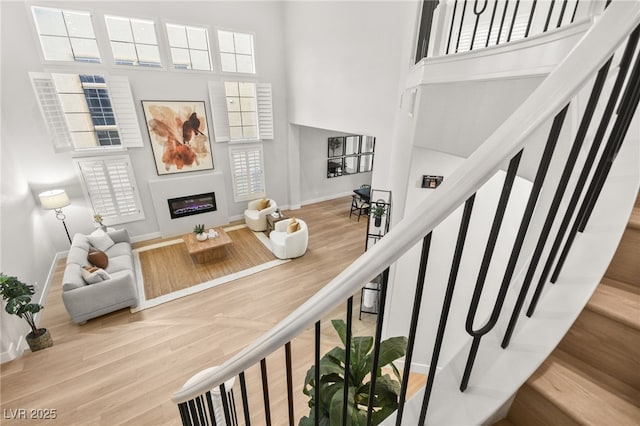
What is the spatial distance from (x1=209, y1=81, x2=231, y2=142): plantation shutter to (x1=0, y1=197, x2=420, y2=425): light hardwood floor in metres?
3.59

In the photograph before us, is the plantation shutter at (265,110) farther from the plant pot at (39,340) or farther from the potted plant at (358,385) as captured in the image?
the potted plant at (358,385)

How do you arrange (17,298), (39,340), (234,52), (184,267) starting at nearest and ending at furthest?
(17,298), (39,340), (184,267), (234,52)

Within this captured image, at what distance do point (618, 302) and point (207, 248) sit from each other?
5.79 metres

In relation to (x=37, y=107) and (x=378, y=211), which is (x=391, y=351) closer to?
(x=378, y=211)

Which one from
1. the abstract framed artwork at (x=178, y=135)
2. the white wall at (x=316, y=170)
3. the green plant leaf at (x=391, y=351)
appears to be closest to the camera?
the green plant leaf at (x=391, y=351)

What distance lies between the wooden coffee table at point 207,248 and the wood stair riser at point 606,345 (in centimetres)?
568

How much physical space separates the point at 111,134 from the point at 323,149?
17.5 ft

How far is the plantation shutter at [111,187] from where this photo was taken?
18.9 ft

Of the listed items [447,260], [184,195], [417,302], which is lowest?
[184,195]

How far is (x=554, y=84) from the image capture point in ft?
1.74

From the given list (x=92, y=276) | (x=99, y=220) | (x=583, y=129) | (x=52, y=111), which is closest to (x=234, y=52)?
(x=52, y=111)

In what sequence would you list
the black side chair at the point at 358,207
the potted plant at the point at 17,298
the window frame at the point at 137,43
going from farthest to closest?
1. the black side chair at the point at 358,207
2. the window frame at the point at 137,43
3. the potted plant at the point at 17,298

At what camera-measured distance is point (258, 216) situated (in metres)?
7.14

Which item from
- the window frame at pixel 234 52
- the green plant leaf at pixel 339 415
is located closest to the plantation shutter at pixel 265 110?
the window frame at pixel 234 52
